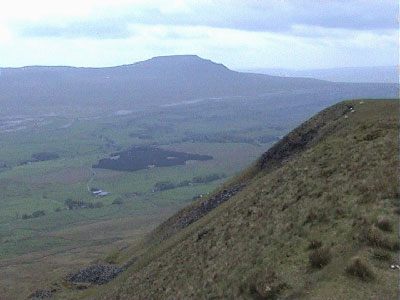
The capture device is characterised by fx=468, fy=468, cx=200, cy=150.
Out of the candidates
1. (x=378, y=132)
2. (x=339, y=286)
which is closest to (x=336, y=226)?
(x=339, y=286)

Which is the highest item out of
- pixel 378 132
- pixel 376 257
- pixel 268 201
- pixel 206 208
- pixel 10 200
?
pixel 378 132

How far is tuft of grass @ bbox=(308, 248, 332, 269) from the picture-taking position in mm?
15704

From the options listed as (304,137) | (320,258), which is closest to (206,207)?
(304,137)

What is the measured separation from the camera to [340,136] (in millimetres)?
34000

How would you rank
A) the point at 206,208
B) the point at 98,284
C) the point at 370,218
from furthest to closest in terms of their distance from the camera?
the point at 206,208 → the point at 98,284 → the point at 370,218

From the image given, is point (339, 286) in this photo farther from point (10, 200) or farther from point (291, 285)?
point (10, 200)

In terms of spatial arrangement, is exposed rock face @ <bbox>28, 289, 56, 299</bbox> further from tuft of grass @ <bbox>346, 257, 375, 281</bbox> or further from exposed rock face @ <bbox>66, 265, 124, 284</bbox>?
tuft of grass @ <bbox>346, 257, 375, 281</bbox>

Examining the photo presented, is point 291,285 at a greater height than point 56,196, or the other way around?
point 291,285

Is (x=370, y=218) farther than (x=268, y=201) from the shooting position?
No

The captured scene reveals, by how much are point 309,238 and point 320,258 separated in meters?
2.54

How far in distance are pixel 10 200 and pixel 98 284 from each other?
134m

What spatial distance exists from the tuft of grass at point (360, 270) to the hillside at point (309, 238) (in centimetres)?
3

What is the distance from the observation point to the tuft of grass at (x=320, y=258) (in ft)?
51.5

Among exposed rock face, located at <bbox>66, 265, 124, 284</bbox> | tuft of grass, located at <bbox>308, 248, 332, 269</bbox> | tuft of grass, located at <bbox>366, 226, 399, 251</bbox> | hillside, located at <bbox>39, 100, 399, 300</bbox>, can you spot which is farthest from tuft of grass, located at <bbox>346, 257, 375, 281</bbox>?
exposed rock face, located at <bbox>66, 265, 124, 284</bbox>
